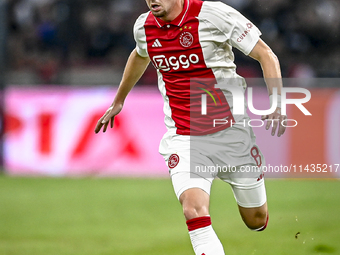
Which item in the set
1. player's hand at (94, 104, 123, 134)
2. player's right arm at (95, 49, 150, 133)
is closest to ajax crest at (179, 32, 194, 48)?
player's right arm at (95, 49, 150, 133)

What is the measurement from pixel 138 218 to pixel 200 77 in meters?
3.46

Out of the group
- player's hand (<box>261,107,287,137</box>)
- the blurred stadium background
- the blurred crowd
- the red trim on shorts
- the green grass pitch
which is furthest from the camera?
the blurred crowd

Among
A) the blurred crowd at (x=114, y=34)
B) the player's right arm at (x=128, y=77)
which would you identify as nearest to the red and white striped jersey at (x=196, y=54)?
the player's right arm at (x=128, y=77)

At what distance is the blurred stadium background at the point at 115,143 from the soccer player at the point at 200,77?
1.64 m

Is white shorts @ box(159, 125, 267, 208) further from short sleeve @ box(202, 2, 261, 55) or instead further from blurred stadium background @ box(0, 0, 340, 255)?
blurred stadium background @ box(0, 0, 340, 255)

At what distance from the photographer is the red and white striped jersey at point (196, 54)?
3.80 metres

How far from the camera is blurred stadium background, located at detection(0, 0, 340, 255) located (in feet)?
20.0

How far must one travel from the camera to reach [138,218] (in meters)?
6.98

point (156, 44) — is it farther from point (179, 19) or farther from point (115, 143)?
point (115, 143)

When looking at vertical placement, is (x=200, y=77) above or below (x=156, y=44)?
below

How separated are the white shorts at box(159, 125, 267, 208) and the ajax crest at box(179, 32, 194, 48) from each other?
2.11 feet

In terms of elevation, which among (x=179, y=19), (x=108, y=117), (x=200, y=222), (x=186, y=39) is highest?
(x=179, y=19)

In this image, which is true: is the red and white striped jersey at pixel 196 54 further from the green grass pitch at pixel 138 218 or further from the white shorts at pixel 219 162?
the green grass pitch at pixel 138 218

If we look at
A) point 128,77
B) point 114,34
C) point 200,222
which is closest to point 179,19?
point 128,77
